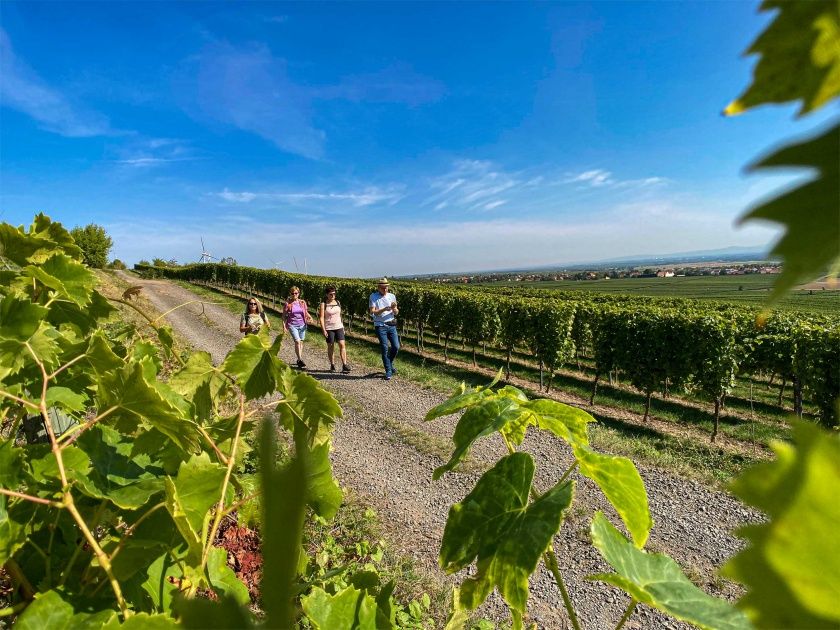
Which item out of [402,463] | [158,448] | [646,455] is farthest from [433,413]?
[646,455]

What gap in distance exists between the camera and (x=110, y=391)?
0.99 meters

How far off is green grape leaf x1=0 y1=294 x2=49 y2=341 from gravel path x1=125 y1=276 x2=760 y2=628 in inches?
150

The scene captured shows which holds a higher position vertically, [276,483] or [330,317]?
[276,483]

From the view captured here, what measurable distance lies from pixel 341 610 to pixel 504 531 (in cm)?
41

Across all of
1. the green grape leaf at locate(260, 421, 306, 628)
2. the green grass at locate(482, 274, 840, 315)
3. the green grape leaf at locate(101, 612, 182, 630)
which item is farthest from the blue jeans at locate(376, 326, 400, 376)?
the green grass at locate(482, 274, 840, 315)

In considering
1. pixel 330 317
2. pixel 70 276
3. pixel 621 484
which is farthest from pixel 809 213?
pixel 330 317

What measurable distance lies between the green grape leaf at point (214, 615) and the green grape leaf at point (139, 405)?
677 millimetres

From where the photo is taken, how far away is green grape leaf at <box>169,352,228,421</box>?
1363 millimetres

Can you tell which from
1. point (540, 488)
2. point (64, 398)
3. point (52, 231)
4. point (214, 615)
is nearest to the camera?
point (214, 615)

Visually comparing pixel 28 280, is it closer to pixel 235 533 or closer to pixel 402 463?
pixel 235 533

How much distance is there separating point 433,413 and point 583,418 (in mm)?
324

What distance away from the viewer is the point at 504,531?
0.82 metres

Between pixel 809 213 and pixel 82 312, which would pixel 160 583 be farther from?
pixel 809 213

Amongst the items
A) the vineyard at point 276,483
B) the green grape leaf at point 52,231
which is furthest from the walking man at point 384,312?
the green grape leaf at point 52,231
